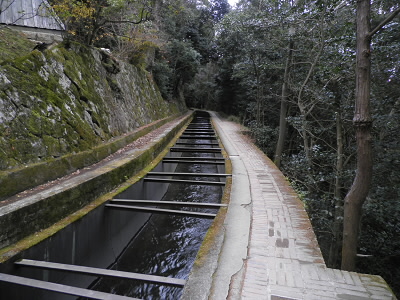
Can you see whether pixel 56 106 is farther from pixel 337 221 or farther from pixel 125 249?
pixel 337 221

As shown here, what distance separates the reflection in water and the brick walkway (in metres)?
1.70

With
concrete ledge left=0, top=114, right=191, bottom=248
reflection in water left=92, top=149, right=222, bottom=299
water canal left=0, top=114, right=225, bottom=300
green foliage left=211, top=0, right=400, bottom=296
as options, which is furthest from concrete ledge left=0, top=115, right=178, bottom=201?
green foliage left=211, top=0, right=400, bottom=296

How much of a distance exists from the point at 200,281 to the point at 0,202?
2.89m

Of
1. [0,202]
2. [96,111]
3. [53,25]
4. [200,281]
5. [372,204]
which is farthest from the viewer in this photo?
[53,25]

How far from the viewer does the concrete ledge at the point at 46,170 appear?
147 inches

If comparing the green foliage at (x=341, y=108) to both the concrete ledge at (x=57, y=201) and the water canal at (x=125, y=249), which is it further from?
the concrete ledge at (x=57, y=201)

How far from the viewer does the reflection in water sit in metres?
4.32

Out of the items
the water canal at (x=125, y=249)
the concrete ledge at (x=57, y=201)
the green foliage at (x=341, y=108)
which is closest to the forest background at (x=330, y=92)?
the green foliage at (x=341, y=108)

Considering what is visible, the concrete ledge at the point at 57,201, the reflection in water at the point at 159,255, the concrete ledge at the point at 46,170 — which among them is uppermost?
the concrete ledge at the point at 46,170

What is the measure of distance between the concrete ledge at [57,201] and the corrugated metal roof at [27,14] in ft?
20.2

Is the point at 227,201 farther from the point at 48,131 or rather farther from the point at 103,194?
the point at 48,131

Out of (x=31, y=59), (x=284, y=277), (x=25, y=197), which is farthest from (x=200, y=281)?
(x=31, y=59)

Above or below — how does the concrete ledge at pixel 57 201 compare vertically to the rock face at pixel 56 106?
below

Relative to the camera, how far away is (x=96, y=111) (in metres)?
7.31
